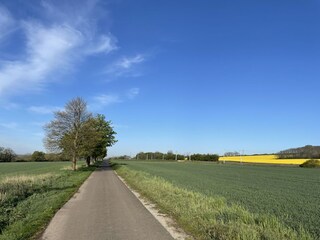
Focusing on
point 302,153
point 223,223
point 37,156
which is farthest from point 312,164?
point 37,156

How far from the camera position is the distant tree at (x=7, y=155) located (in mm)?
168062

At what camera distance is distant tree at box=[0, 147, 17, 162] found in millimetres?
168062

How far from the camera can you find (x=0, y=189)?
70.7ft

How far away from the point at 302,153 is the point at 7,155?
419 ft

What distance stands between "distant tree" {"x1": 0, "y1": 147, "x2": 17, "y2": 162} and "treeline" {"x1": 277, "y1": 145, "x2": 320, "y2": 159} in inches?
4685

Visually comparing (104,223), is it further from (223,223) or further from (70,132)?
(70,132)

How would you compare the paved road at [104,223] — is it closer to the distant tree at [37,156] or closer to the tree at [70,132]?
the tree at [70,132]

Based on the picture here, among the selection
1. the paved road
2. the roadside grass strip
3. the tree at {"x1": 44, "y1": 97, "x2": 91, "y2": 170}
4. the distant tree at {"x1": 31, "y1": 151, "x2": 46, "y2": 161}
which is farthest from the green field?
the distant tree at {"x1": 31, "y1": 151, "x2": 46, "y2": 161}

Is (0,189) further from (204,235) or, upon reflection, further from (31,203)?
(204,235)

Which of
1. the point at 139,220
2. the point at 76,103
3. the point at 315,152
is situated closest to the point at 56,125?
the point at 76,103

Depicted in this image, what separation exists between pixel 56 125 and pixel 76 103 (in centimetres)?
479

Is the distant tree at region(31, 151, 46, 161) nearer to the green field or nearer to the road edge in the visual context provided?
the green field

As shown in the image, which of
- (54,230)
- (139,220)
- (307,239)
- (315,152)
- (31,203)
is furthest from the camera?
(315,152)

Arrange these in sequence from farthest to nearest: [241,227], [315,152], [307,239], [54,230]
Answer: [315,152]
[54,230]
[241,227]
[307,239]
